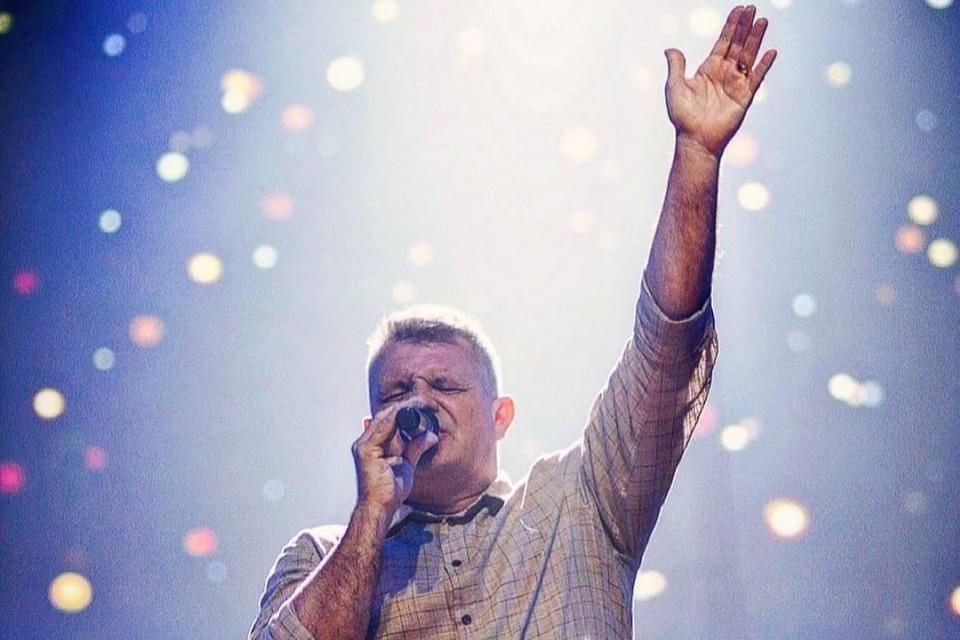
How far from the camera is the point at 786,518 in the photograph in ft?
10.1

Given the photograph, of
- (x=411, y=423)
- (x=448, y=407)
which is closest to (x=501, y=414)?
(x=448, y=407)

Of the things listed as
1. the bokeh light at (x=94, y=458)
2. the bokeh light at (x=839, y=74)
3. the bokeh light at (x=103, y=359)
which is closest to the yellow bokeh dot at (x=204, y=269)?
the bokeh light at (x=103, y=359)

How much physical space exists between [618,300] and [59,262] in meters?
1.83

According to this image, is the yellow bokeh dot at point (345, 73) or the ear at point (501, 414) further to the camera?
the yellow bokeh dot at point (345, 73)

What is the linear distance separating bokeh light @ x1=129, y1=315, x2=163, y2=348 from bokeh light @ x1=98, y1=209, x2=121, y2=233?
1.06 ft

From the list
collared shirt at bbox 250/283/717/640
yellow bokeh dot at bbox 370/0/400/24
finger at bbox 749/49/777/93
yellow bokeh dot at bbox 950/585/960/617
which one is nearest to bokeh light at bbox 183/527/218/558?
collared shirt at bbox 250/283/717/640

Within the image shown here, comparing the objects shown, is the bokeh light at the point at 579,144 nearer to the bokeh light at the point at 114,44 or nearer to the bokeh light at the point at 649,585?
the bokeh light at the point at 649,585

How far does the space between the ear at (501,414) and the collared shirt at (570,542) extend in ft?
0.78

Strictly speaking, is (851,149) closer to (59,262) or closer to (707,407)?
(707,407)

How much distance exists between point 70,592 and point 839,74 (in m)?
2.93

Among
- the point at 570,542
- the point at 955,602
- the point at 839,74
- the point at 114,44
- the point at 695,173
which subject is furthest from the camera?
the point at 114,44

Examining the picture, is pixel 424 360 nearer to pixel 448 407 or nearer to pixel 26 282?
pixel 448 407

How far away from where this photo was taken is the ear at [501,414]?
219 centimetres

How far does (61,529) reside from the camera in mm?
3271
